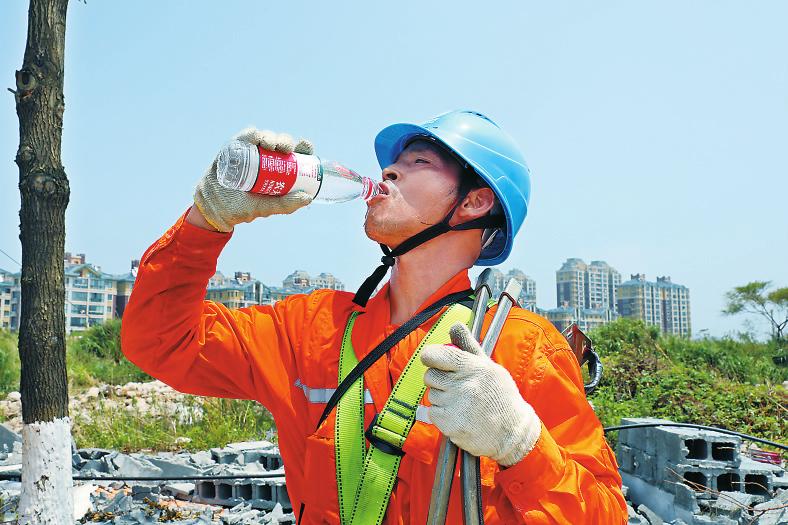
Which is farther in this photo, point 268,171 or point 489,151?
point 489,151

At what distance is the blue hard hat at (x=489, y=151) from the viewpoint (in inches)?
98.7

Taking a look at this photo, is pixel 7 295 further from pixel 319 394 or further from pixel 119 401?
pixel 319 394

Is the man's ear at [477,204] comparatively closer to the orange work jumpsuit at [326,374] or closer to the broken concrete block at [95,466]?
the orange work jumpsuit at [326,374]

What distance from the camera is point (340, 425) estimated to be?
2084 millimetres

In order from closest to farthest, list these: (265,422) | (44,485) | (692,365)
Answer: (44,485) < (265,422) < (692,365)

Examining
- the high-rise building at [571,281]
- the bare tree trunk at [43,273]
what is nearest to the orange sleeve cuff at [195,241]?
A: the bare tree trunk at [43,273]

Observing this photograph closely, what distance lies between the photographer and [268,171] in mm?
2156

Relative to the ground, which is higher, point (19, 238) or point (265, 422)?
point (19, 238)

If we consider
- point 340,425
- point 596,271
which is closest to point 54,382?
point 340,425

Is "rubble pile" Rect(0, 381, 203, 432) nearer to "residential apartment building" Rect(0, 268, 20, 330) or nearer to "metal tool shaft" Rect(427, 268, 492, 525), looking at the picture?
"metal tool shaft" Rect(427, 268, 492, 525)

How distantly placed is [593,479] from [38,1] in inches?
210

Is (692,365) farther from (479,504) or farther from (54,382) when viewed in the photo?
(479,504)

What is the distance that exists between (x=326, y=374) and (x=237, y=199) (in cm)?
66

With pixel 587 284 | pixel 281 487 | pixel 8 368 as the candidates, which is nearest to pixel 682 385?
pixel 281 487
